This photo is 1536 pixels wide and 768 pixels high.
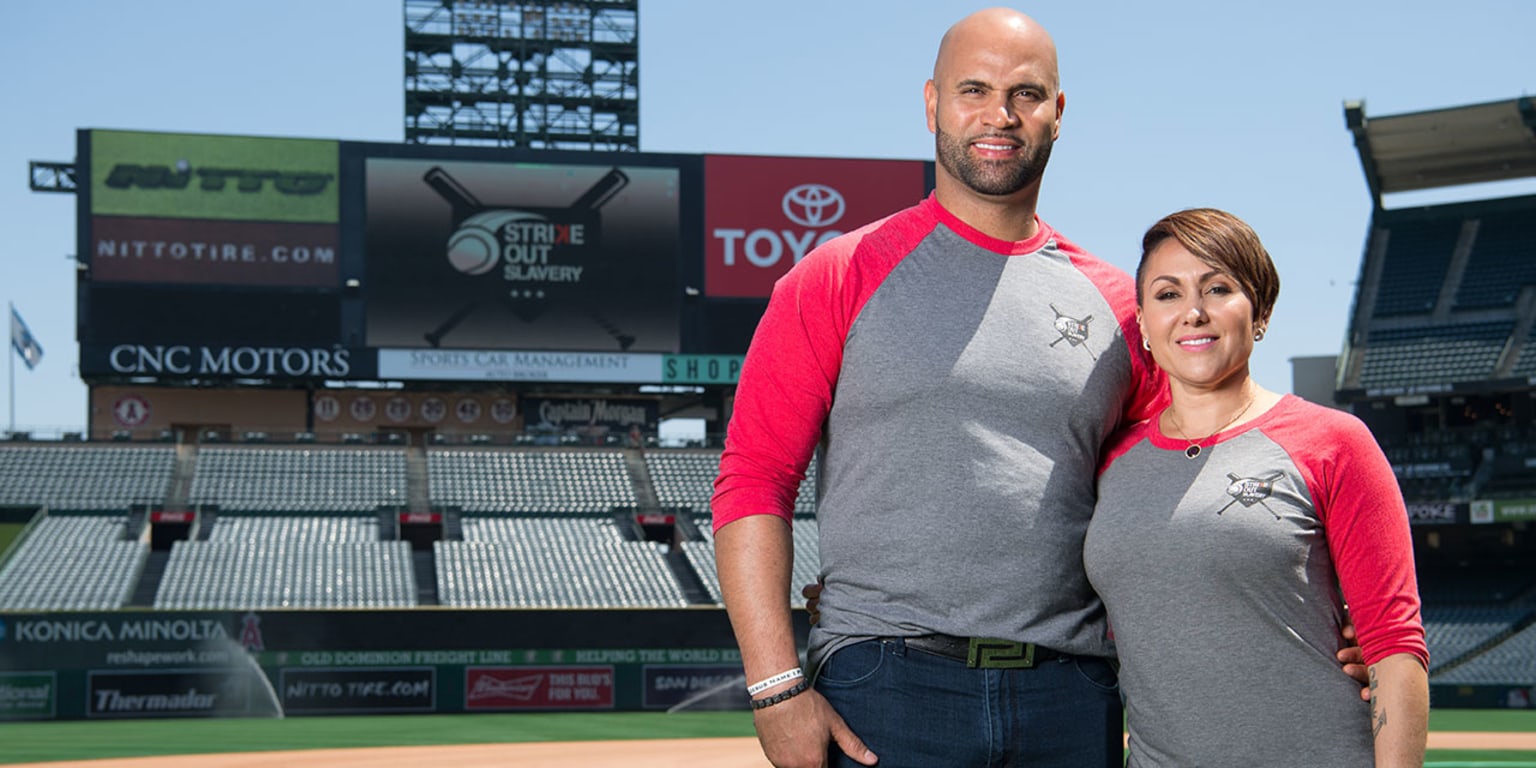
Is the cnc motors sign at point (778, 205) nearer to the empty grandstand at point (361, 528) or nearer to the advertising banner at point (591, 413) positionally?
the advertising banner at point (591, 413)

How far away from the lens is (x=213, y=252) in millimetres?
35781

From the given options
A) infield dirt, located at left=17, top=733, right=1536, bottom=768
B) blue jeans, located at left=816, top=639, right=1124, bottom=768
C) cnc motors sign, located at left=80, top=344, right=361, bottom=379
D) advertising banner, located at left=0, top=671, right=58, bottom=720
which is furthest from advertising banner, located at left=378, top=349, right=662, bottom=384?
blue jeans, located at left=816, top=639, right=1124, bottom=768

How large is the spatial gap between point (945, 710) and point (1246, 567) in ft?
2.30

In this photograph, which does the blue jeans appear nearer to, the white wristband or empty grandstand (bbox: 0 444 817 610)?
the white wristband

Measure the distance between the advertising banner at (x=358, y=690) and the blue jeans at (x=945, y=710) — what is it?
81.0 ft

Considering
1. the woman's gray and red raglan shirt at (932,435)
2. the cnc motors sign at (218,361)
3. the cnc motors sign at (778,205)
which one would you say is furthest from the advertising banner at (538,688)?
the woman's gray and red raglan shirt at (932,435)

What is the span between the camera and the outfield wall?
84.5 feet

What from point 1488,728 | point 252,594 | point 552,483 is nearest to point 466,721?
point 252,594

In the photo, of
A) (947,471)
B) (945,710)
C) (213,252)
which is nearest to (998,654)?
(945,710)

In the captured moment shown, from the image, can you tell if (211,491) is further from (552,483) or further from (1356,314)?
(1356,314)

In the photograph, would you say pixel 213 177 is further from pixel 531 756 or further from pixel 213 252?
pixel 531 756

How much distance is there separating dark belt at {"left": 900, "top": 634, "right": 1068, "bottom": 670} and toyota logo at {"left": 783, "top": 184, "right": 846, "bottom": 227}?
34.9m

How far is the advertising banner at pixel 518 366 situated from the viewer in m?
35.9

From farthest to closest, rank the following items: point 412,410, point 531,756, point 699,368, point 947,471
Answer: point 412,410
point 699,368
point 531,756
point 947,471
